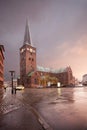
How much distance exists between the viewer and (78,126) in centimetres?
593

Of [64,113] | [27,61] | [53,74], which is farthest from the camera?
[53,74]

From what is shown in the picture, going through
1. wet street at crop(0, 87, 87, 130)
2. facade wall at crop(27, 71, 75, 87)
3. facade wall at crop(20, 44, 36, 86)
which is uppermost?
facade wall at crop(20, 44, 36, 86)

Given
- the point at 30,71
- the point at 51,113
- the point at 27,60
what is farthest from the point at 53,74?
the point at 51,113

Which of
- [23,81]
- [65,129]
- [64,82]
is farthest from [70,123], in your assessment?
[64,82]

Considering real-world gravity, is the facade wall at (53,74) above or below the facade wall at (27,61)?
below

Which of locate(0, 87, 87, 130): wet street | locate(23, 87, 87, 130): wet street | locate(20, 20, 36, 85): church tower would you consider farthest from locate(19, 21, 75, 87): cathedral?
locate(0, 87, 87, 130): wet street

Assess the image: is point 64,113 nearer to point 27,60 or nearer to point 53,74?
point 27,60

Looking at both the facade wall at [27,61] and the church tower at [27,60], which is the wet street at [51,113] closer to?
the facade wall at [27,61]

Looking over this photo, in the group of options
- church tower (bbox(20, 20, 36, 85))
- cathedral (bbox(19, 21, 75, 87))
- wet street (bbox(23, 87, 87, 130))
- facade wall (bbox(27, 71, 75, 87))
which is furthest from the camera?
church tower (bbox(20, 20, 36, 85))

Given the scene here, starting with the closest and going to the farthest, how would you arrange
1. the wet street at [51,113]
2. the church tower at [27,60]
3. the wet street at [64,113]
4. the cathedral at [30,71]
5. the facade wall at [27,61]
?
the wet street at [64,113] < the wet street at [51,113] < the cathedral at [30,71] < the facade wall at [27,61] < the church tower at [27,60]

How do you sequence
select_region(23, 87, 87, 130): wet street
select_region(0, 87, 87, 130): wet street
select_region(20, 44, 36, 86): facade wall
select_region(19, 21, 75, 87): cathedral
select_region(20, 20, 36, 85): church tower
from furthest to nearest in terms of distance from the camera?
select_region(20, 20, 36, 85): church tower → select_region(20, 44, 36, 86): facade wall → select_region(19, 21, 75, 87): cathedral → select_region(0, 87, 87, 130): wet street → select_region(23, 87, 87, 130): wet street

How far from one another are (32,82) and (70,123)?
3626 inches

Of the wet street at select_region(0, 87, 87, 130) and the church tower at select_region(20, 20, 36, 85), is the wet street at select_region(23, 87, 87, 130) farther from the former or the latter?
the church tower at select_region(20, 20, 36, 85)

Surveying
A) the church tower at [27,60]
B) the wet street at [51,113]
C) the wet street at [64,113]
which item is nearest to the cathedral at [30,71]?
the church tower at [27,60]
